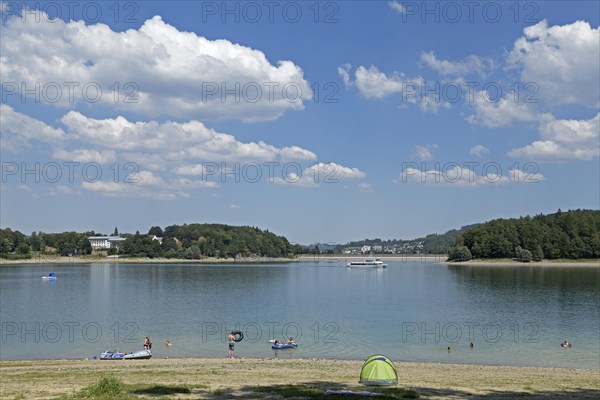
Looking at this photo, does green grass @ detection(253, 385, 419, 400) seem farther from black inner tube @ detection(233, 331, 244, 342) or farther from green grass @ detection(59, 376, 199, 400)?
black inner tube @ detection(233, 331, 244, 342)

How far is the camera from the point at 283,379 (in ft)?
96.9

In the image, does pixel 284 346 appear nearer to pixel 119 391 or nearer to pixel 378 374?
pixel 378 374

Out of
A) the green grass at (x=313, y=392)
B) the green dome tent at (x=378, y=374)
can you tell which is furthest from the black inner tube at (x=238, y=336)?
the green grass at (x=313, y=392)

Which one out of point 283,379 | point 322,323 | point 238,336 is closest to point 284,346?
point 238,336

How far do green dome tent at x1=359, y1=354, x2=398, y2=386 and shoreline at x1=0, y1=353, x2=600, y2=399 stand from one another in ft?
2.24

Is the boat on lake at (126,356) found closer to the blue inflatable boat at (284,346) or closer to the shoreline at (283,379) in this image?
the shoreline at (283,379)

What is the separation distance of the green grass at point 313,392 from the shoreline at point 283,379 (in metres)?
→ 0.07

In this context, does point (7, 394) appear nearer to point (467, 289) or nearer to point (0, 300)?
point (0, 300)

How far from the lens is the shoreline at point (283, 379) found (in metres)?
24.2

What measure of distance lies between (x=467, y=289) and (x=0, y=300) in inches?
3459

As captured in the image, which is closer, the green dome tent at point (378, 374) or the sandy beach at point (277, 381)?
the sandy beach at point (277, 381)

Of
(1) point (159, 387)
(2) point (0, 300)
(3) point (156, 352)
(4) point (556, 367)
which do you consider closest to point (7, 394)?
(1) point (159, 387)

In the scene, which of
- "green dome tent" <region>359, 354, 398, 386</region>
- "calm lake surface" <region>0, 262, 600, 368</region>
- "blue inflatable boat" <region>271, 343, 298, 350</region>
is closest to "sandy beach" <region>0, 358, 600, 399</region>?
"green dome tent" <region>359, 354, 398, 386</region>

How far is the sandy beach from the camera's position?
933 inches
